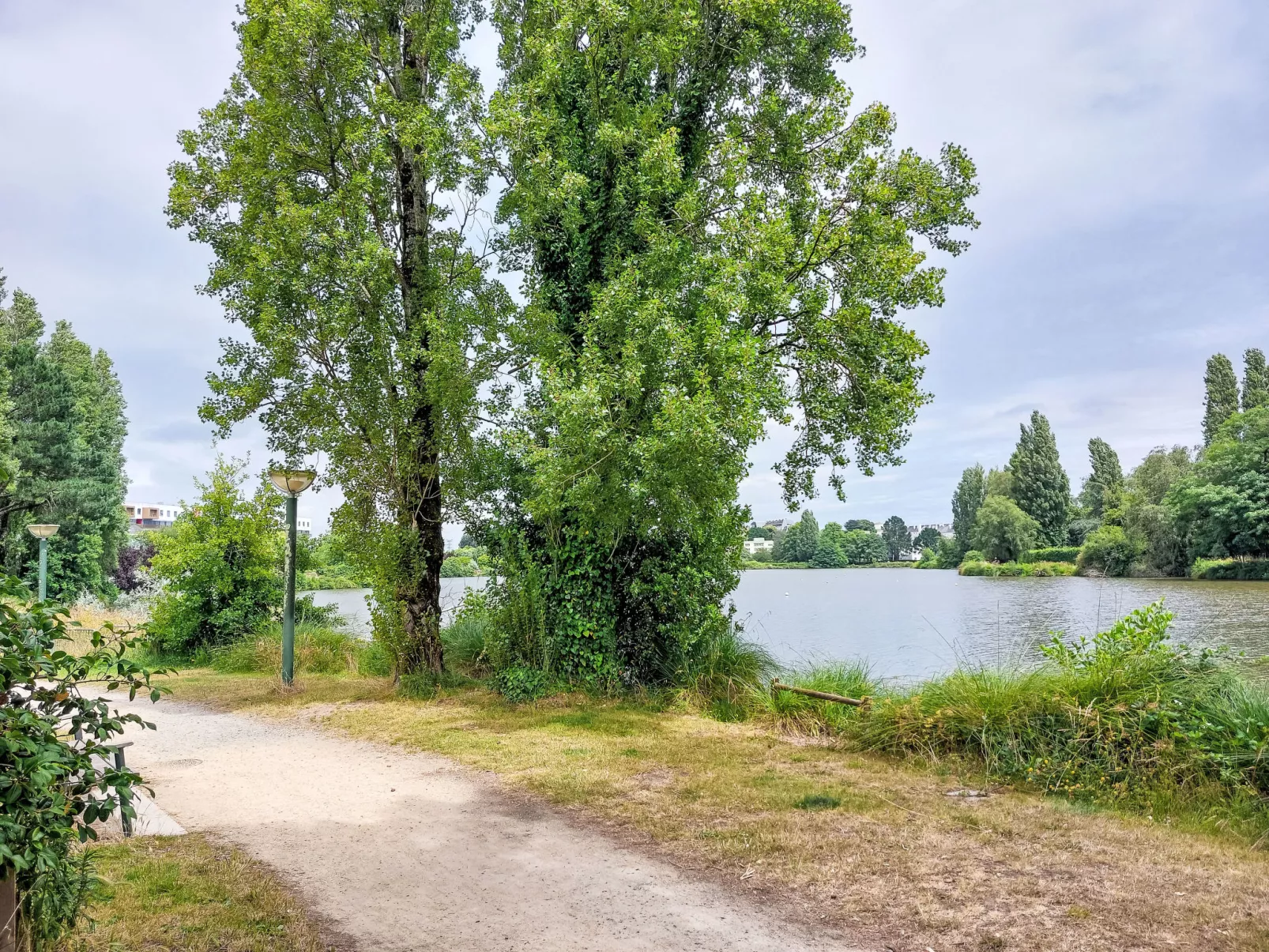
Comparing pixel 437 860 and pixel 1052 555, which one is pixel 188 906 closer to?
pixel 437 860

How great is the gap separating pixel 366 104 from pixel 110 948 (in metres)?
10.6

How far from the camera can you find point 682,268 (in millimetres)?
9492

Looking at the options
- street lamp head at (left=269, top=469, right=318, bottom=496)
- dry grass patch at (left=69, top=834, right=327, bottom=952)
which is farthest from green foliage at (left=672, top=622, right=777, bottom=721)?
dry grass patch at (left=69, top=834, right=327, bottom=952)

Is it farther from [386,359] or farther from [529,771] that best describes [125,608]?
[529,771]

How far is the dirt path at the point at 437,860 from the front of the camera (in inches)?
151

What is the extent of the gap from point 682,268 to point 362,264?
3.97 metres

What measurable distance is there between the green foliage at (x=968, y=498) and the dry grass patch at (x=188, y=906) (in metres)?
56.8

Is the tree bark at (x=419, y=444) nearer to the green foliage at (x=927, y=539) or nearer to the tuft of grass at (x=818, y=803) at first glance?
the tuft of grass at (x=818, y=803)

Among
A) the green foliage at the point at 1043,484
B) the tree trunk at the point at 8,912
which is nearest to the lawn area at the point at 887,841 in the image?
the tree trunk at the point at 8,912

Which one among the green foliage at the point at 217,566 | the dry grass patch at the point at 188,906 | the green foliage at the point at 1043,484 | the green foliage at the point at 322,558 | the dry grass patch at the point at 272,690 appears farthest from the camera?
the green foliage at the point at 1043,484

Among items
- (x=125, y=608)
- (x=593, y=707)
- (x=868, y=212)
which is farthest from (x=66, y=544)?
(x=868, y=212)

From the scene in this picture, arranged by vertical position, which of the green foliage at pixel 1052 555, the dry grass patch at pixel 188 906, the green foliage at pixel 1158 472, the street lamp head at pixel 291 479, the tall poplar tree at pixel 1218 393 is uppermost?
the tall poplar tree at pixel 1218 393

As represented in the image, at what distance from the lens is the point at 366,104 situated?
11.0 metres

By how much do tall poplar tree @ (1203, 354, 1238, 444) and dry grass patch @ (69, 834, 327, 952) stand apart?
54.9 metres
